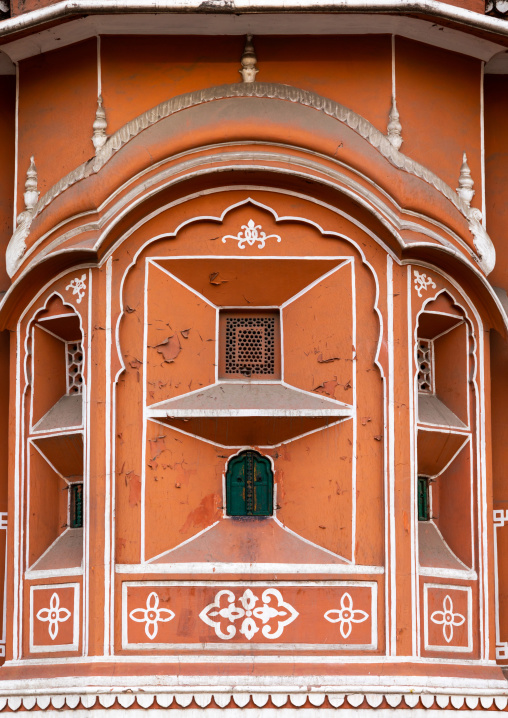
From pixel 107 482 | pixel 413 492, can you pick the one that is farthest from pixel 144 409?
pixel 413 492

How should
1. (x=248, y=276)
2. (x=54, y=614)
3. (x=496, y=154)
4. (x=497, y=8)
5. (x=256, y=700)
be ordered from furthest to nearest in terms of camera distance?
(x=496, y=154)
(x=497, y=8)
(x=248, y=276)
(x=54, y=614)
(x=256, y=700)

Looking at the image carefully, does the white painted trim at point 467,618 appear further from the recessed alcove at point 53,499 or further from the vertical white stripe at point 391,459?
the recessed alcove at point 53,499

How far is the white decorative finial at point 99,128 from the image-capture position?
49.2 ft

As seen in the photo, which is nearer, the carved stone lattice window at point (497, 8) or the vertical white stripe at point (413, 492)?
the vertical white stripe at point (413, 492)

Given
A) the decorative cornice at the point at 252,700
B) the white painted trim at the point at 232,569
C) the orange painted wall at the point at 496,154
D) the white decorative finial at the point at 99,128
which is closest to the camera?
the decorative cornice at the point at 252,700

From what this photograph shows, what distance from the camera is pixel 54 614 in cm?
1453

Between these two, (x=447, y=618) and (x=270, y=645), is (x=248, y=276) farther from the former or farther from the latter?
(x=447, y=618)

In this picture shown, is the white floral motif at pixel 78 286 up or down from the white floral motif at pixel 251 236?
down

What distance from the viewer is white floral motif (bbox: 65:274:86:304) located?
1484 cm

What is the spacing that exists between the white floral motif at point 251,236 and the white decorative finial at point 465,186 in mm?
1806

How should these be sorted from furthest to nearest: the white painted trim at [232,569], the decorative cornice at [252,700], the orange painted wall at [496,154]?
the orange painted wall at [496,154] → the white painted trim at [232,569] → the decorative cornice at [252,700]

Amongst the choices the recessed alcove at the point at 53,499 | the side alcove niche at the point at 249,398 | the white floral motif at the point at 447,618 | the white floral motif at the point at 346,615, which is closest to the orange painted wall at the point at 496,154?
the side alcove niche at the point at 249,398

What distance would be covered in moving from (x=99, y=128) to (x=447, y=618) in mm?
5351

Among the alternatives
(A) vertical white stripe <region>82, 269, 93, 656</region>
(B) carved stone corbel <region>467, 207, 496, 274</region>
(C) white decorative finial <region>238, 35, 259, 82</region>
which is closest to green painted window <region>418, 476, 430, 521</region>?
(B) carved stone corbel <region>467, 207, 496, 274</region>
